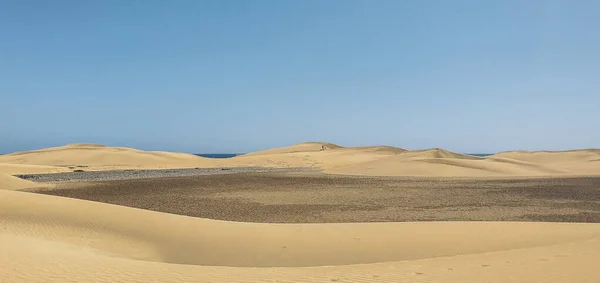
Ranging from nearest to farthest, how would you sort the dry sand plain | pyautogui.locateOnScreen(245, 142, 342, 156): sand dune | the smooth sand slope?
the smooth sand slope < the dry sand plain < pyautogui.locateOnScreen(245, 142, 342, 156): sand dune

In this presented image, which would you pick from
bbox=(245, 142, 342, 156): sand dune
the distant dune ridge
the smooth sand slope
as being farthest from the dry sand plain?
bbox=(245, 142, 342, 156): sand dune

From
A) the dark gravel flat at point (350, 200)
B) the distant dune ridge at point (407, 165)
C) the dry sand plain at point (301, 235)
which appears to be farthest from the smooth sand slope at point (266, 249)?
the distant dune ridge at point (407, 165)

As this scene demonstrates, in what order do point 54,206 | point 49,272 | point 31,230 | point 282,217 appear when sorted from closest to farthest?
1. point 49,272
2. point 31,230
3. point 54,206
4. point 282,217

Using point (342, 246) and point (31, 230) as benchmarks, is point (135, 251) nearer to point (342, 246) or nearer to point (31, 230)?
point (31, 230)

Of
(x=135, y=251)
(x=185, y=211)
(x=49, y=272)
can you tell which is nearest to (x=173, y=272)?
(x=49, y=272)

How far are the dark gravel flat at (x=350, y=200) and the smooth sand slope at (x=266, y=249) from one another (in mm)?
3400

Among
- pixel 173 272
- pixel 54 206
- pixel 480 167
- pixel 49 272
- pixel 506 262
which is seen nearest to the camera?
pixel 49 272

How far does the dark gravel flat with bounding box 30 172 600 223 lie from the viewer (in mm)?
17578

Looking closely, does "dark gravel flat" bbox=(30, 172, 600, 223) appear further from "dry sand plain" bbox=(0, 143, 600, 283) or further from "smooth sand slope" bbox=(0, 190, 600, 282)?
"smooth sand slope" bbox=(0, 190, 600, 282)

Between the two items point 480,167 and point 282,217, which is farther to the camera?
point 480,167

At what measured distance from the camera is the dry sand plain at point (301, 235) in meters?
7.76

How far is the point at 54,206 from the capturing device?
15.2 meters

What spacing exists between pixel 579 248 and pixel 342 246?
209 inches

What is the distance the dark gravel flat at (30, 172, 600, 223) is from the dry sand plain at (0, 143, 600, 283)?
0.24 ft
